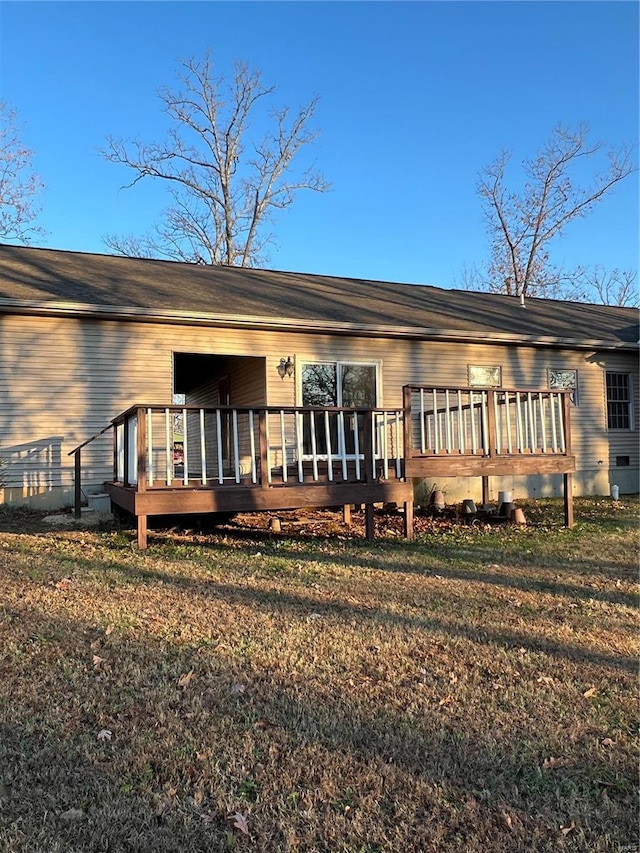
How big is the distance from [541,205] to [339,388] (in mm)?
23433

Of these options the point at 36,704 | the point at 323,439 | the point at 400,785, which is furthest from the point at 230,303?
the point at 400,785

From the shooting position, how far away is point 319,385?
11.0m

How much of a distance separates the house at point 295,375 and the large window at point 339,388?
0.03 meters

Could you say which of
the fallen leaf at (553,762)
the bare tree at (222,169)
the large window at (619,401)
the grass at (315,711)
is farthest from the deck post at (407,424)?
the bare tree at (222,169)

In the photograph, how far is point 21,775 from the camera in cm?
223

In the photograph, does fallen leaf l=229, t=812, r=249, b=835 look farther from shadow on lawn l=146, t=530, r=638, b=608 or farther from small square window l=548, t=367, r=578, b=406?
small square window l=548, t=367, r=578, b=406

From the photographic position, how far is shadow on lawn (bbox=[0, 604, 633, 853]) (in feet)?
6.38

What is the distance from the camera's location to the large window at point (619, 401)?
43.9ft

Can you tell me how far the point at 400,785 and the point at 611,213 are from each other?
31905 millimetres

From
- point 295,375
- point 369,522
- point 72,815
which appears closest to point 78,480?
point 295,375

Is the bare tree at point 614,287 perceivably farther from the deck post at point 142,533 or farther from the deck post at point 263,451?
the deck post at point 142,533

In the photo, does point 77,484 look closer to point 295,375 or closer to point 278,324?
point 295,375

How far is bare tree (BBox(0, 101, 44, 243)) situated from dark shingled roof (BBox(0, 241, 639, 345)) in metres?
11.9

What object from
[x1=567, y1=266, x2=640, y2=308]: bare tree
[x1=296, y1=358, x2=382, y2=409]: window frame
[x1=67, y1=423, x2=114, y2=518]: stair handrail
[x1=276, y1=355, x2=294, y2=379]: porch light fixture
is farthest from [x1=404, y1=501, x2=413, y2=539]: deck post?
[x1=567, y1=266, x2=640, y2=308]: bare tree
